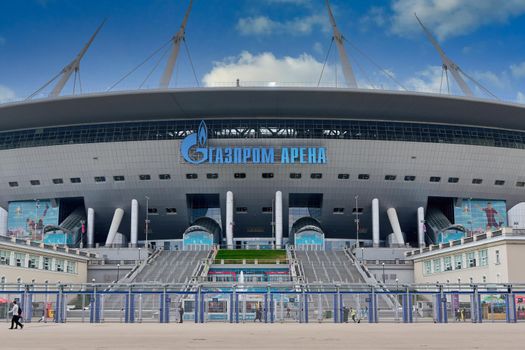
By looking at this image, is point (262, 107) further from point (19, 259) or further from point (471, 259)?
point (19, 259)

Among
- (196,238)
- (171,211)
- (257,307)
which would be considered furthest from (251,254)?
(257,307)

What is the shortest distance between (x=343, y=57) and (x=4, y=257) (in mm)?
53146

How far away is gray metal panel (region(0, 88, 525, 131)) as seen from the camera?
8450cm

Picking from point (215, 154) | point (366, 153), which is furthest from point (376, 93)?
point (215, 154)

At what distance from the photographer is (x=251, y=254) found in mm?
85375

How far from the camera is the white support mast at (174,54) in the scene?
95125 mm

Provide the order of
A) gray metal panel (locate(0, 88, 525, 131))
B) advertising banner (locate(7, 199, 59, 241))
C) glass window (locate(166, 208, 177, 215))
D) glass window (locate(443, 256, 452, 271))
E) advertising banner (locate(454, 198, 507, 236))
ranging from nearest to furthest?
glass window (locate(443, 256, 452, 271)) → gray metal panel (locate(0, 88, 525, 131)) → advertising banner (locate(454, 198, 507, 236)) → glass window (locate(166, 208, 177, 215)) → advertising banner (locate(7, 199, 59, 241))

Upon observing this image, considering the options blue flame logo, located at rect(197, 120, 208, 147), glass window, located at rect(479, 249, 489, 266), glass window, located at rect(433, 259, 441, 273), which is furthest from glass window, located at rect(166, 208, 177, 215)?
glass window, located at rect(479, 249, 489, 266)

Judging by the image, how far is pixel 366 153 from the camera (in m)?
89.1

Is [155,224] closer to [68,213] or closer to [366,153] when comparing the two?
[68,213]

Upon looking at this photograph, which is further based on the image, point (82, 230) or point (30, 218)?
point (30, 218)

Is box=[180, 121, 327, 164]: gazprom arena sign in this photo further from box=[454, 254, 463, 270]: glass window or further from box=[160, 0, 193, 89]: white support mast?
box=[454, 254, 463, 270]: glass window

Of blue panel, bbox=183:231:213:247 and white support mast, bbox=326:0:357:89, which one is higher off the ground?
white support mast, bbox=326:0:357:89

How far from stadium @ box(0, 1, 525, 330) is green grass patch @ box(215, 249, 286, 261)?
340 mm
